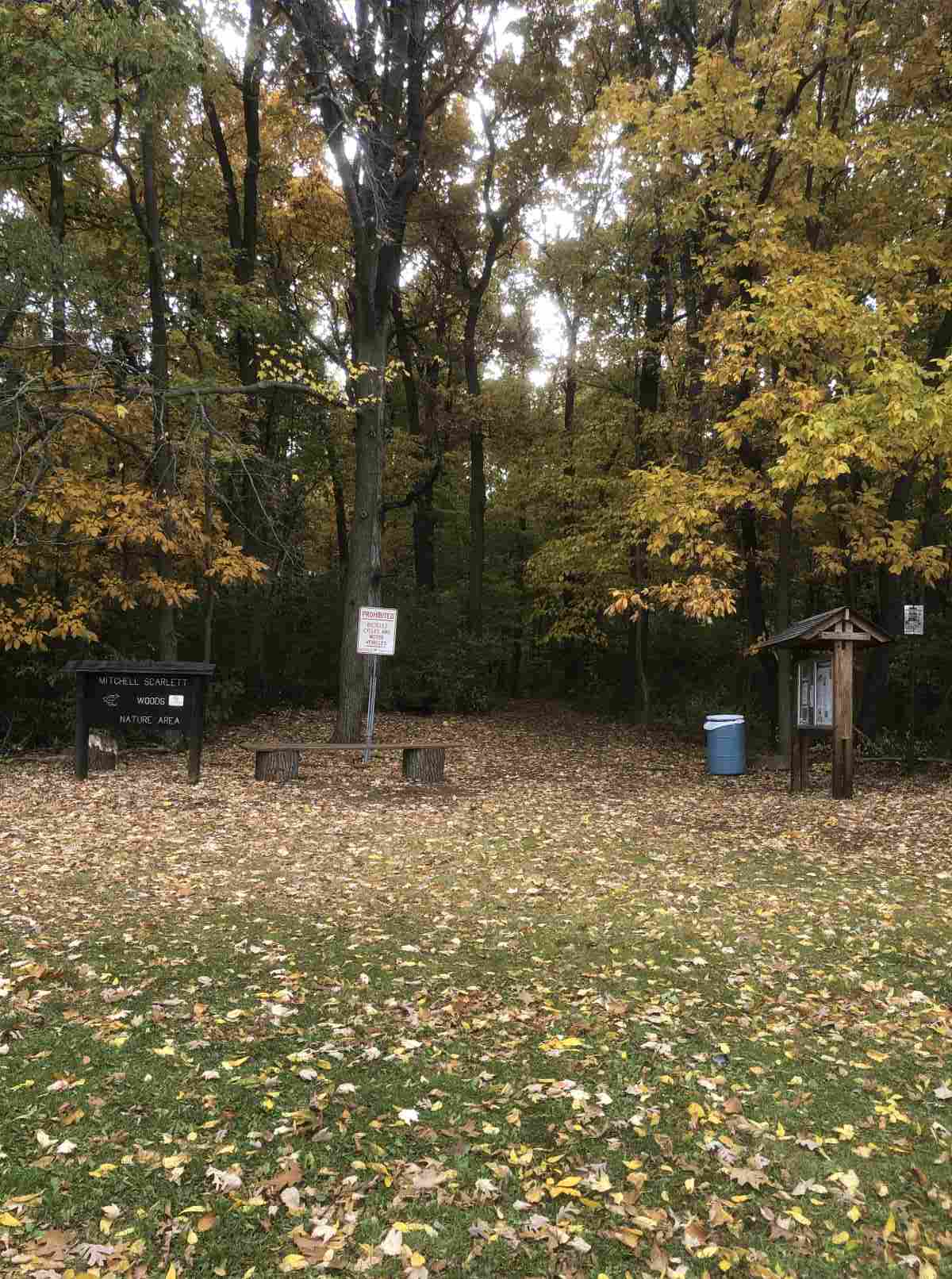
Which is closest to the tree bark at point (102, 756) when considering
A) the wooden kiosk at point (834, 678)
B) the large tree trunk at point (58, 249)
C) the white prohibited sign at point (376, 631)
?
the white prohibited sign at point (376, 631)

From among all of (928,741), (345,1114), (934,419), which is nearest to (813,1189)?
(345,1114)

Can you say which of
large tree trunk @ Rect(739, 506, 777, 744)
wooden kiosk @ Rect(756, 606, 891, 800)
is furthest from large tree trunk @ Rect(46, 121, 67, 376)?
large tree trunk @ Rect(739, 506, 777, 744)

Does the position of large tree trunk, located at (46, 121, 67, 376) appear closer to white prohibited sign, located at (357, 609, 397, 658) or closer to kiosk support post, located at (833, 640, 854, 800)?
white prohibited sign, located at (357, 609, 397, 658)

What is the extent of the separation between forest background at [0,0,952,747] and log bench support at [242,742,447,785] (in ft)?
4.96

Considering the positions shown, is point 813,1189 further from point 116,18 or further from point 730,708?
point 730,708

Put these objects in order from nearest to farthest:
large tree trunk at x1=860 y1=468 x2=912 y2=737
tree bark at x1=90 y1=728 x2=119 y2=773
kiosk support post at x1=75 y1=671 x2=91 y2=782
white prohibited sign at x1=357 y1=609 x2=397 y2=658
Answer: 1. kiosk support post at x1=75 y1=671 x2=91 y2=782
2. tree bark at x1=90 y1=728 x2=119 y2=773
3. white prohibited sign at x1=357 y1=609 x2=397 y2=658
4. large tree trunk at x1=860 y1=468 x2=912 y2=737

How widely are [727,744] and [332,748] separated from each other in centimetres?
576

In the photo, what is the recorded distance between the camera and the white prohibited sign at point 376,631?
11438 mm

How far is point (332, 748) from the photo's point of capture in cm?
1121

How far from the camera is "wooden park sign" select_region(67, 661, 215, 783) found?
10.1m

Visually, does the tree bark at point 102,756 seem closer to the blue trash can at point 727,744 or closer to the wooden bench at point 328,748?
the wooden bench at point 328,748

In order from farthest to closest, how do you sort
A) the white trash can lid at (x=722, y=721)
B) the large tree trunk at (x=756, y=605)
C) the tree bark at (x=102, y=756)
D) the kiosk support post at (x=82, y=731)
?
the large tree trunk at (x=756, y=605) → the white trash can lid at (x=722, y=721) → the tree bark at (x=102, y=756) → the kiosk support post at (x=82, y=731)

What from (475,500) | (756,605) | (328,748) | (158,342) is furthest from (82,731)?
(475,500)

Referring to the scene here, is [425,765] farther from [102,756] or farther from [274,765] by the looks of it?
[102,756]
